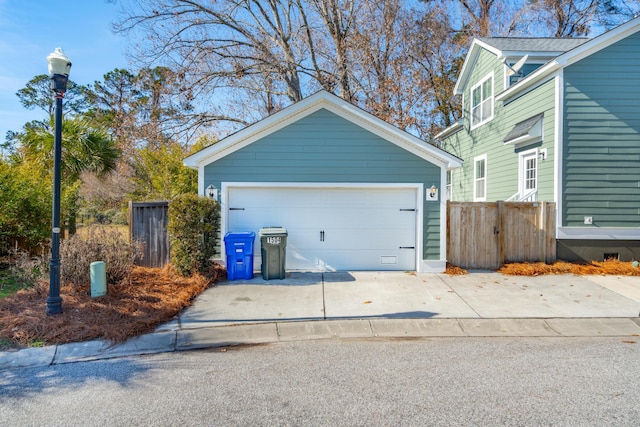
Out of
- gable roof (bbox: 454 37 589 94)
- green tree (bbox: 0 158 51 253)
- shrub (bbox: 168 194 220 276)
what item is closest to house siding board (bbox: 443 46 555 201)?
gable roof (bbox: 454 37 589 94)

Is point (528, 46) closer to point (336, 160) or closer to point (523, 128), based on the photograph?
point (523, 128)

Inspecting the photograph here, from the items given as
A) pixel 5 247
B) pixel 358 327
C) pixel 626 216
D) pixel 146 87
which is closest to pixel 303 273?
pixel 358 327

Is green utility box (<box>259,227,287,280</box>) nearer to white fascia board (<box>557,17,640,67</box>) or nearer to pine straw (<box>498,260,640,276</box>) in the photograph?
pine straw (<box>498,260,640,276</box>)

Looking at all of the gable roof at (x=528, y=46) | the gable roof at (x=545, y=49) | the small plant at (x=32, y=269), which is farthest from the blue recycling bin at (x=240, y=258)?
the gable roof at (x=528, y=46)

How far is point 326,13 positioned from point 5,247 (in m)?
14.4

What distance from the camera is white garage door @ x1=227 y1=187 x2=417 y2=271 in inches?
328

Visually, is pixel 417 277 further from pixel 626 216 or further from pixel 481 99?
pixel 481 99

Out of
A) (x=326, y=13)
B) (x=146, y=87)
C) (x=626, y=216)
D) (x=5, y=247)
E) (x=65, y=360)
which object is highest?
(x=326, y=13)

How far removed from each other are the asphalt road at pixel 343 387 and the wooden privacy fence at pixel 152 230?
440 centimetres

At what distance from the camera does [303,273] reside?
8.16m

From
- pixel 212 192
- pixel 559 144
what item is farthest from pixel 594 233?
pixel 212 192

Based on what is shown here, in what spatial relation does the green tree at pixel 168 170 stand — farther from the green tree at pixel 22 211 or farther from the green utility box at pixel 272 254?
the green utility box at pixel 272 254

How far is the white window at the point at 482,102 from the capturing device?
12.8 m

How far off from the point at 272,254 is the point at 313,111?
3.32 m
